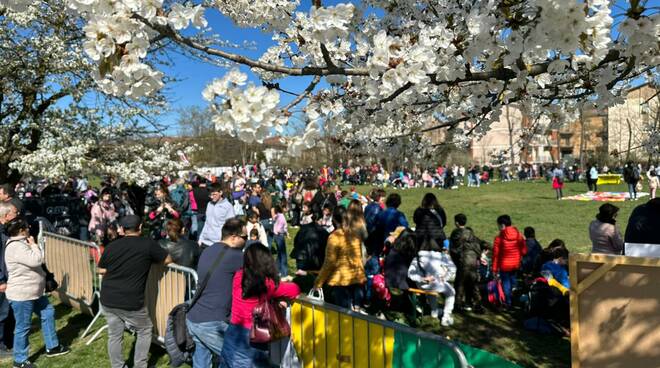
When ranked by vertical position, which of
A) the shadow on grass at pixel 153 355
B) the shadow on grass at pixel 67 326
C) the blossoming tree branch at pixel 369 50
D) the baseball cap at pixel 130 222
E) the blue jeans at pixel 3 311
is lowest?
the shadow on grass at pixel 153 355

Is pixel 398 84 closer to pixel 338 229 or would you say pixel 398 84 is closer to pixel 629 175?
pixel 338 229

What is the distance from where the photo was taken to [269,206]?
1093 centimetres

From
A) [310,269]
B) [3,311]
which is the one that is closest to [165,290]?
[3,311]

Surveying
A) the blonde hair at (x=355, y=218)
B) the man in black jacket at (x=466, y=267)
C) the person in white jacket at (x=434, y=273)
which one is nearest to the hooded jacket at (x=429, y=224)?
the man in black jacket at (x=466, y=267)

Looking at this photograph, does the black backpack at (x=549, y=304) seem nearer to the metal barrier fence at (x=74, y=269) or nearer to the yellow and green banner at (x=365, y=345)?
the yellow and green banner at (x=365, y=345)

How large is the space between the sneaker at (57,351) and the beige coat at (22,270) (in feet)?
2.54

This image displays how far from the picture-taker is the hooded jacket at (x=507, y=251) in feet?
23.7

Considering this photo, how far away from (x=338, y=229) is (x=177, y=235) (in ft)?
7.66

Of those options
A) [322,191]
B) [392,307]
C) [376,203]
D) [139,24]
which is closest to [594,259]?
[139,24]

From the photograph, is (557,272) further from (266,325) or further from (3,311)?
(3,311)

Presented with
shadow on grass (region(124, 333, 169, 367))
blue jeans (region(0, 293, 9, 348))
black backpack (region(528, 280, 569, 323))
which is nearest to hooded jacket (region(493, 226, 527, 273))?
black backpack (region(528, 280, 569, 323))

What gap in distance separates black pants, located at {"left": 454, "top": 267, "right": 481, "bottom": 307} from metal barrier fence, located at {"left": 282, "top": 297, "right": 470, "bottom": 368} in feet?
11.0

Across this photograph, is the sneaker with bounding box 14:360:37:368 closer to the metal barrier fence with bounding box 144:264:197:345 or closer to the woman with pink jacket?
the metal barrier fence with bounding box 144:264:197:345

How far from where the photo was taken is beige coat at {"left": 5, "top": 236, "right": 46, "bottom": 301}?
525cm
